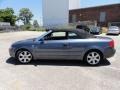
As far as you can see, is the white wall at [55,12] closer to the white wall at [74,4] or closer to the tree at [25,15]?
the white wall at [74,4]

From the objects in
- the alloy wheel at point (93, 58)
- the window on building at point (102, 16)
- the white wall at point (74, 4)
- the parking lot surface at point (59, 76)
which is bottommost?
the parking lot surface at point (59, 76)

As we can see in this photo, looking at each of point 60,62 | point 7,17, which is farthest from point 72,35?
point 7,17

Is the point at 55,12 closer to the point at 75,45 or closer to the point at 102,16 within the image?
the point at 102,16

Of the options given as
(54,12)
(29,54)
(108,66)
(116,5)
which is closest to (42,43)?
(29,54)

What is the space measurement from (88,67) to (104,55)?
2.62 ft

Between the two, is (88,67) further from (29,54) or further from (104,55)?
(29,54)

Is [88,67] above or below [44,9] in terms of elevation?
below

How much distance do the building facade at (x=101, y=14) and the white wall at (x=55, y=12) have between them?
415 cm

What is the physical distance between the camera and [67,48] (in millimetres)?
8312

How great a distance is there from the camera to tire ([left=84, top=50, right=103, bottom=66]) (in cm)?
828

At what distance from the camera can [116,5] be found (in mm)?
51469

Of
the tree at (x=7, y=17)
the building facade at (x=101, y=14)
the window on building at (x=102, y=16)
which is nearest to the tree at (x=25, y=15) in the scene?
the tree at (x=7, y=17)

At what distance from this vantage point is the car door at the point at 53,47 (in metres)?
8.35

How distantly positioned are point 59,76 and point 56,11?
60029 millimetres
